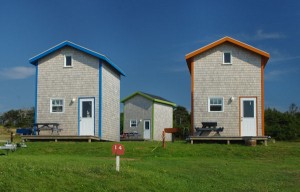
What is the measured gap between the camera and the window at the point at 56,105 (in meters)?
26.4

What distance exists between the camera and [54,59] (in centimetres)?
2681

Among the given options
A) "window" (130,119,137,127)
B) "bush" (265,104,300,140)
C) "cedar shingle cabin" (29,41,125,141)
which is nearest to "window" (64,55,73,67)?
"cedar shingle cabin" (29,41,125,141)

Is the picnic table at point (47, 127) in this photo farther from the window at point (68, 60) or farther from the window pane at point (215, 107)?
the window pane at point (215, 107)

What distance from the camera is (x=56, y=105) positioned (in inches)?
1042

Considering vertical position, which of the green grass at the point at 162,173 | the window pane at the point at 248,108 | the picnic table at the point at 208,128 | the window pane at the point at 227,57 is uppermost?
the window pane at the point at 227,57

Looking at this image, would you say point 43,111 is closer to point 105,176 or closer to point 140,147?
point 140,147

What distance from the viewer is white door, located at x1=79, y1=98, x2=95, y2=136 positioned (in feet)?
85.4

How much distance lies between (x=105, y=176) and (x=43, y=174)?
1.32 m

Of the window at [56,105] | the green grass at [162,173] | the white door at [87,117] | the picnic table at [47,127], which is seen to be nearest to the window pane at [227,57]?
the green grass at [162,173]

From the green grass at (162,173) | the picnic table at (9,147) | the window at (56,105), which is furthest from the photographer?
the window at (56,105)

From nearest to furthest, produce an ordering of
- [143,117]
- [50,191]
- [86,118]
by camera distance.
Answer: [50,191] < [86,118] < [143,117]

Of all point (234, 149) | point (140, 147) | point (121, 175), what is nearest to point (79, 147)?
point (140, 147)

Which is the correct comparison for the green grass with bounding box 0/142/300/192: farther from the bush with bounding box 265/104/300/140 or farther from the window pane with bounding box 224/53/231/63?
the bush with bounding box 265/104/300/140

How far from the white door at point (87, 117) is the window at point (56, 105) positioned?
3.77ft
